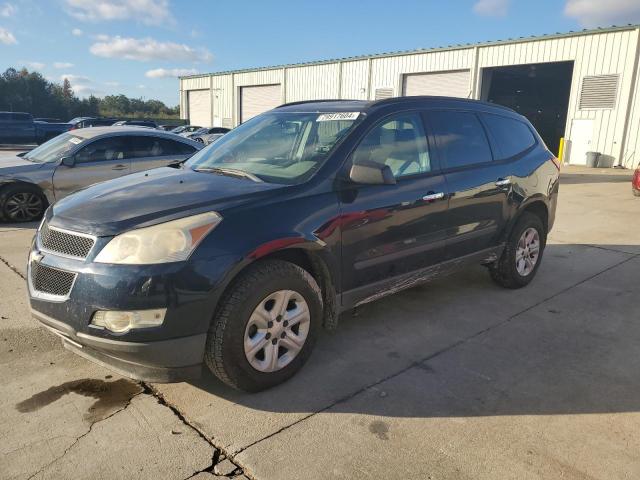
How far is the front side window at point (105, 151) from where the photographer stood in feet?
26.1

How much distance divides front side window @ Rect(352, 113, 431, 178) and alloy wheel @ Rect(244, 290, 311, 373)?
110 cm

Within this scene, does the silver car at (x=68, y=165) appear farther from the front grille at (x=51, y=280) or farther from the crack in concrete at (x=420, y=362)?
the crack in concrete at (x=420, y=362)

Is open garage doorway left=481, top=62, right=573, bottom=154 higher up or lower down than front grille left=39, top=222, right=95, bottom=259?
higher up

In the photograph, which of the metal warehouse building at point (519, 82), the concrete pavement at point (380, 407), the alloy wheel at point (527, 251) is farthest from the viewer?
the metal warehouse building at point (519, 82)

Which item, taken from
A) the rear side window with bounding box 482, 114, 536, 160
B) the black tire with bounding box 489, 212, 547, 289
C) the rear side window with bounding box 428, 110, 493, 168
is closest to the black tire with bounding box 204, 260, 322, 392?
the rear side window with bounding box 428, 110, 493, 168

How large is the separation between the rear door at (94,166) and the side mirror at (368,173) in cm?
585

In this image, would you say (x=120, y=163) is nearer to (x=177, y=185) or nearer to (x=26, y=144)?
(x=177, y=185)

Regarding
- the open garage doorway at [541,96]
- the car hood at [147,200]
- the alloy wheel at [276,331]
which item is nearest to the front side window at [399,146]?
the car hood at [147,200]

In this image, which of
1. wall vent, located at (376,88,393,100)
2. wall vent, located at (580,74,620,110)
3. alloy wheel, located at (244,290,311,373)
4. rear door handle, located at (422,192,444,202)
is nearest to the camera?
alloy wheel, located at (244,290,311,373)

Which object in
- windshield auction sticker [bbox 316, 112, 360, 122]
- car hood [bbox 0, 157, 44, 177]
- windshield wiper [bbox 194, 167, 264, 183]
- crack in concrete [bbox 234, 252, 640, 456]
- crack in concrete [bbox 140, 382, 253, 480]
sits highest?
windshield auction sticker [bbox 316, 112, 360, 122]

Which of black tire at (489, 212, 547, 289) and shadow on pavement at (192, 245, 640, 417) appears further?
black tire at (489, 212, 547, 289)

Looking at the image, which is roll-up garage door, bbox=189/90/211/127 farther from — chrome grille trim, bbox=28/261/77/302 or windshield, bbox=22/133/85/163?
chrome grille trim, bbox=28/261/77/302

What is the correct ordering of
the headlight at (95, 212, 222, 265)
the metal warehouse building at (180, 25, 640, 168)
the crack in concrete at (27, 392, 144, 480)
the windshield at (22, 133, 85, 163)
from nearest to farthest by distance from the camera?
the crack in concrete at (27, 392, 144, 480)
the headlight at (95, 212, 222, 265)
the windshield at (22, 133, 85, 163)
the metal warehouse building at (180, 25, 640, 168)

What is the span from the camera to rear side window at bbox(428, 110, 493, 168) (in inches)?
164
